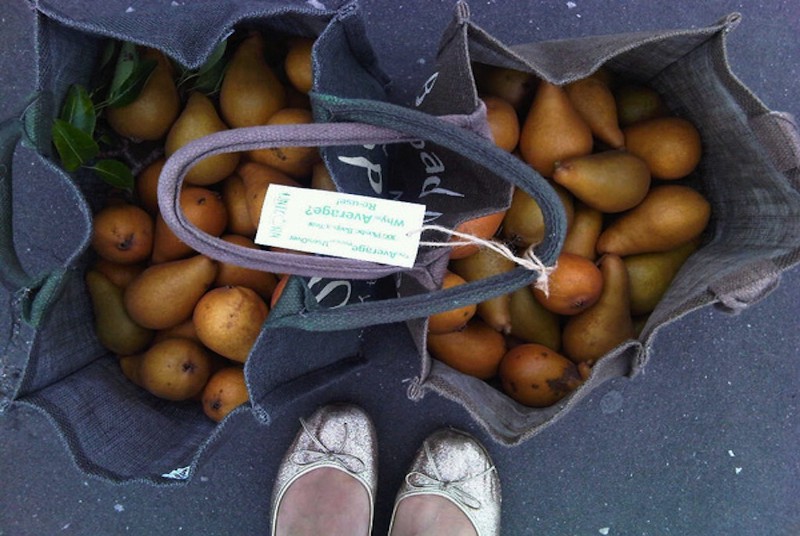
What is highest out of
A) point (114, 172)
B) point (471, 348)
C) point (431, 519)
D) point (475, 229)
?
point (114, 172)

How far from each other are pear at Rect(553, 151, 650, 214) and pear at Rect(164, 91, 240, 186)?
486mm

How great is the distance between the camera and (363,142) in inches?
27.5

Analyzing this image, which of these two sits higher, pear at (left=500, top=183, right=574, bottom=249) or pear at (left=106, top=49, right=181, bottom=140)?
pear at (left=106, top=49, right=181, bottom=140)

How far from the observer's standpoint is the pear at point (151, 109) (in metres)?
0.87

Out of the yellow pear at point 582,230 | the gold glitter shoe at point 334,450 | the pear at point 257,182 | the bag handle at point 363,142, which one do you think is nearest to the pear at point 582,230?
the yellow pear at point 582,230

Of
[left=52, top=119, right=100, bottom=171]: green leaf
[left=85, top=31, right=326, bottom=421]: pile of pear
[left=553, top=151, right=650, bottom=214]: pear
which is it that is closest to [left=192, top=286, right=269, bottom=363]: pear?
[left=85, top=31, right=326, bottom=421]: pile of pear

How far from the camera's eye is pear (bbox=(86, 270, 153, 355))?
0.92m

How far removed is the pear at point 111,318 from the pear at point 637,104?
826mm

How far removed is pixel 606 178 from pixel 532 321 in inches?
10.1

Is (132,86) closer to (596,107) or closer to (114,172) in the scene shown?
(114,172)

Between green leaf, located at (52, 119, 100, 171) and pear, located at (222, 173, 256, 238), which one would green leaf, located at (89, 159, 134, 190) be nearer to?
green leaf, located at (52, 119, 100, 171)

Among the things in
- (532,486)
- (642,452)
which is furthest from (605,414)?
(532,486)

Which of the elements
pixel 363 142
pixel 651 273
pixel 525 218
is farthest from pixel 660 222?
pixel 363 142

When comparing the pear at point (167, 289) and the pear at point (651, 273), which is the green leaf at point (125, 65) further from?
the pear at point (651, 273)
